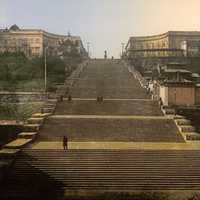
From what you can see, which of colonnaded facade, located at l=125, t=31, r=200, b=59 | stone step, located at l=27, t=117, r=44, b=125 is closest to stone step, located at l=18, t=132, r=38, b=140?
stone step, located at l=27, t=117, r=44, b=125

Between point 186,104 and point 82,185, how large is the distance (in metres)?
19.2

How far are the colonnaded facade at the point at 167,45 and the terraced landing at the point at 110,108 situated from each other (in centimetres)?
3837

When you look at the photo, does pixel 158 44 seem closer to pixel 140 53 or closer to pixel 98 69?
pixel 140 53

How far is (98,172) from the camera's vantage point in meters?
20.1

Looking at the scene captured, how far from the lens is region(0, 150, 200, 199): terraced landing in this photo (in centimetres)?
1888

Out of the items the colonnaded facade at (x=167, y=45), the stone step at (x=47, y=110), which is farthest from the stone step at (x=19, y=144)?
the colonnaded facade at (x=167, y=45)

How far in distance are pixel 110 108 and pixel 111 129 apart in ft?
22.0

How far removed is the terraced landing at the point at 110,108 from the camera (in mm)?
32969

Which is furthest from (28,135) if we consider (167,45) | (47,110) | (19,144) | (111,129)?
(167,45)

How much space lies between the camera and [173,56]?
7319 cm

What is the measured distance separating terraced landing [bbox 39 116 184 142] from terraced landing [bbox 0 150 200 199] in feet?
12.3

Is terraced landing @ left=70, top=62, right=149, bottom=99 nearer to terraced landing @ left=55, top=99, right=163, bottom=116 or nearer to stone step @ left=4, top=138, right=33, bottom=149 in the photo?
terraced landing @ left=55, top=99, right=163, bottom=116

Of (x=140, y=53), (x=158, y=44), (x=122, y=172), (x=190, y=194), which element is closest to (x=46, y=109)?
(x=122, y=172)

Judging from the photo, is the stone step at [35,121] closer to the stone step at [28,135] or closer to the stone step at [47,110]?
the stone step at [28,135]
